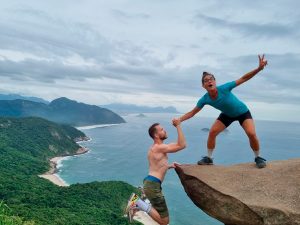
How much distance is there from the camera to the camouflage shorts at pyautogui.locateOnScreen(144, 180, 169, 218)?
780cm

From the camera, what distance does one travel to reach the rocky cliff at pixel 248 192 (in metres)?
7.00

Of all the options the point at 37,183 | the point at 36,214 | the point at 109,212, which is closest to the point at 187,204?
the point at 109,212

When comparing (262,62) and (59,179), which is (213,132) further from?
(59,179)

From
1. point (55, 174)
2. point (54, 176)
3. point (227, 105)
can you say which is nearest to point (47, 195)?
point (54, 176)

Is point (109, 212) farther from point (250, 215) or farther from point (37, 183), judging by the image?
point (250, 215)

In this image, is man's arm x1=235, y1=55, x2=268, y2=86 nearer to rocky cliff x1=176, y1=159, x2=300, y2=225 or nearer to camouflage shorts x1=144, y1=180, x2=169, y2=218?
rocky cliff x1=176, y1=159, x2=300, y2=225

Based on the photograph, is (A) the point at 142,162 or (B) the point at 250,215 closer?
(B) the point at 250,215

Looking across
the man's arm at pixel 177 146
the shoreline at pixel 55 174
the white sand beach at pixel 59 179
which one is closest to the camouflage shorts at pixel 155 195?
the man's arm at pixel 177 146

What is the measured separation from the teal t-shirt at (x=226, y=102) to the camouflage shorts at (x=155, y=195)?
2.25m

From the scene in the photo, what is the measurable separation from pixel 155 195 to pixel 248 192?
6.59 feet

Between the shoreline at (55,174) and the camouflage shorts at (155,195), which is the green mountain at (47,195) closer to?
the shoreline at (55,174)

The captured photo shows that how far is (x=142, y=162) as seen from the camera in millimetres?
107375

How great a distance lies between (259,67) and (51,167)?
9018cm

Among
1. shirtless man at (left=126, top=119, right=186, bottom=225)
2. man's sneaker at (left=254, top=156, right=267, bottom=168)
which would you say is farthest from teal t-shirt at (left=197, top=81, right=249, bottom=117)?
man's sneaker at (left=254, top=156, right=267, bottom=168)
